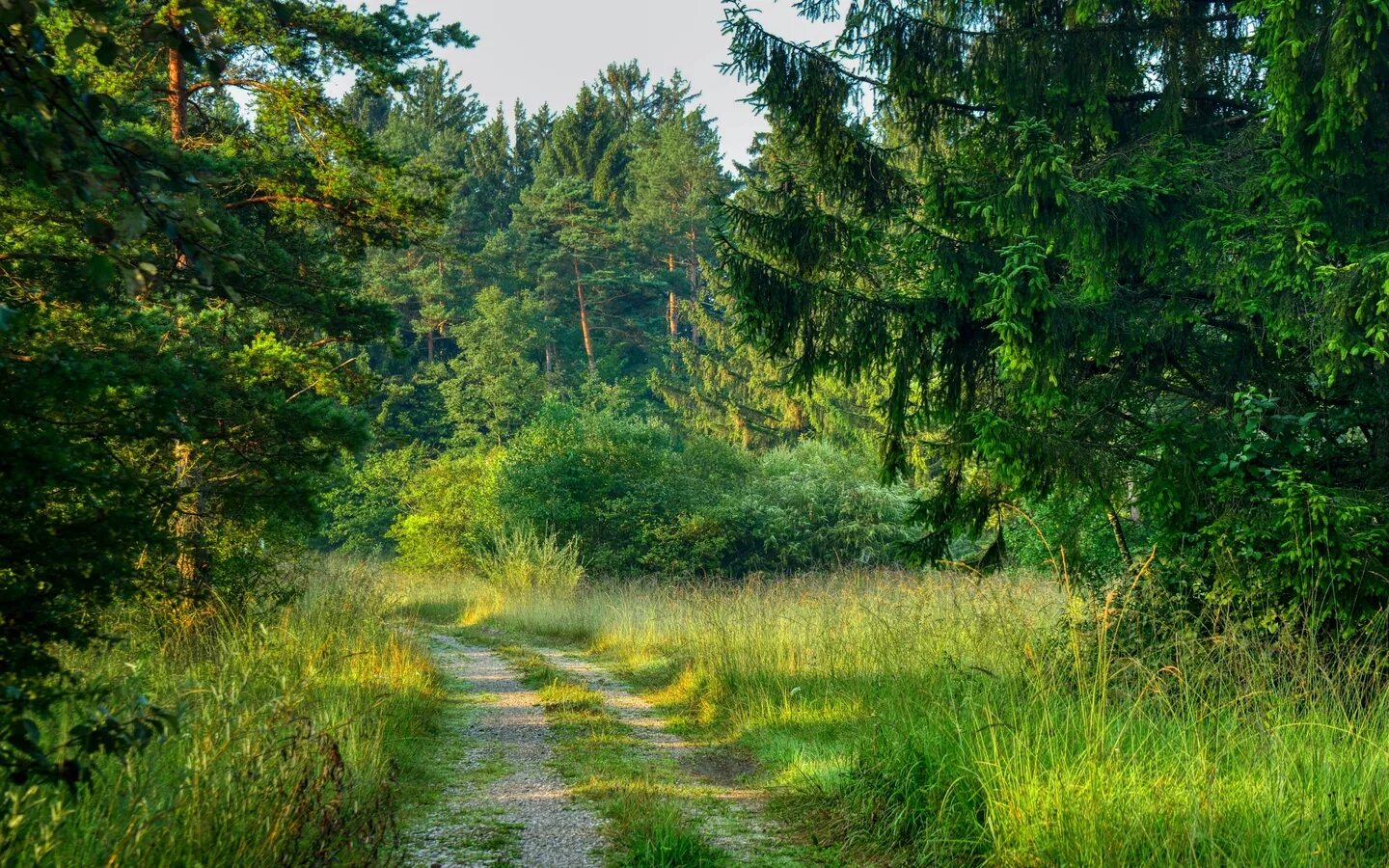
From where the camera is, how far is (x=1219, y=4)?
25.9 ft

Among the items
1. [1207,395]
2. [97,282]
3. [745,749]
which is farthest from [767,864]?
[1207,395]

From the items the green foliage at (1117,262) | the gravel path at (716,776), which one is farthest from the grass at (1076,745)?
the green foliage at (1117,262)

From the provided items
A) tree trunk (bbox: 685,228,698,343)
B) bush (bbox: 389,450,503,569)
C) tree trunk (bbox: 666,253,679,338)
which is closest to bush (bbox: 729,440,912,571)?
bush (bbox: 389,450,503,569)

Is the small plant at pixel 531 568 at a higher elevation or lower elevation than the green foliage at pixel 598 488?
lower

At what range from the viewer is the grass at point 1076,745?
12.4 feet

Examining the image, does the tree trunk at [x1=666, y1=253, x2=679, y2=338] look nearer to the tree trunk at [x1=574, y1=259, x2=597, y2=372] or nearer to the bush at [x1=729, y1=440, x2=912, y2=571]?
the tree trunk at [x1=574, y1=259, x2=597, y2=372]

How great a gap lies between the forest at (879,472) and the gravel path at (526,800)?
0.05m

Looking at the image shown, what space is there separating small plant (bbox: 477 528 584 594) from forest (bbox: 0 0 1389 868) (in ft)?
18.8

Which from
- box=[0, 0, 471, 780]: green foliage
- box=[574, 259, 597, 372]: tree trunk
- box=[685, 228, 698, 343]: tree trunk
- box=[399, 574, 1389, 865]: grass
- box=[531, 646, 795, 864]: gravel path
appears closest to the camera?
box=[0, 0, 471, 780]: green foliage

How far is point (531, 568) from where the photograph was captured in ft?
68.5

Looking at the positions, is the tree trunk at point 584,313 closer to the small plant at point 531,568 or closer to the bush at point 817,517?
the bush at point 817,517

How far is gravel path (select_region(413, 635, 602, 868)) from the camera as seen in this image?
4.77 meters

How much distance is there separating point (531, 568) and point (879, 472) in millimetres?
12607

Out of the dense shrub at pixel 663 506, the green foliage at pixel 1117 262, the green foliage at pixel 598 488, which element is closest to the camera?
the green foliage at pixel 1117 262
